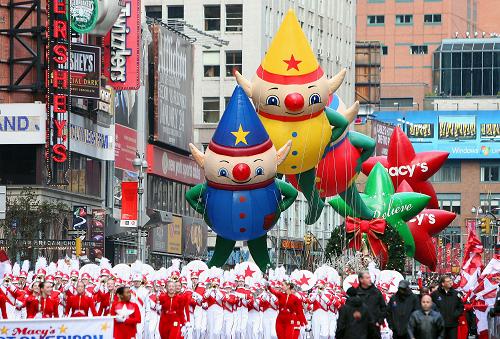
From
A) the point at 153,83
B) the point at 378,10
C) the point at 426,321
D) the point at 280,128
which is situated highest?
the point at 378,10

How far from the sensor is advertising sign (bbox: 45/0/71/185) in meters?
64.7

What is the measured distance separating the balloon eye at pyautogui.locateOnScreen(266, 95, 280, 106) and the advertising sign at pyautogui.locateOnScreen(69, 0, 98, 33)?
2500 centimetres

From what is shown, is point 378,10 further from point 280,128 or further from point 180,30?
point 280,128

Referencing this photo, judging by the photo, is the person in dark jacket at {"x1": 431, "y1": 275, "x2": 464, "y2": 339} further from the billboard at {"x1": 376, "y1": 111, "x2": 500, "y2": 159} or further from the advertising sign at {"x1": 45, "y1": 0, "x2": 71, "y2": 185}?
the billboard at {"x1": 376, "y1": 111, "x2": 500, "y2": 159}

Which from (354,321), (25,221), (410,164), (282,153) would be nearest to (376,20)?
(25,221)

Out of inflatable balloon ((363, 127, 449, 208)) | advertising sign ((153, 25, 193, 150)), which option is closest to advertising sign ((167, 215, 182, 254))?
advertising sign ((153, 25, 193, 150))

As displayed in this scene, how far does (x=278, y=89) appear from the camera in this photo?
139ft

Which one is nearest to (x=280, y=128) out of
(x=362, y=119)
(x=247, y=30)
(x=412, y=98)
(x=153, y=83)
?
(x=153, y=83)

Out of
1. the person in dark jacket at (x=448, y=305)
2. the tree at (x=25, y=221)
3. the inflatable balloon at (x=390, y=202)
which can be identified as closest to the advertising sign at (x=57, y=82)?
the tree at (x=25, y=221)

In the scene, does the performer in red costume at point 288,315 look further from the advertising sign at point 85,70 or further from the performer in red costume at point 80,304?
the advertising sign at point 85,70

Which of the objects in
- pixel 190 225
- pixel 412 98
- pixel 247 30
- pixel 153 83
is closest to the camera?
pixel 153 83

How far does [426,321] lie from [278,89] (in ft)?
56.4

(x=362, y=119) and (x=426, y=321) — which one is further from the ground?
(x=362, y=119)

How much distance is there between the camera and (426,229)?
60.3 meters
